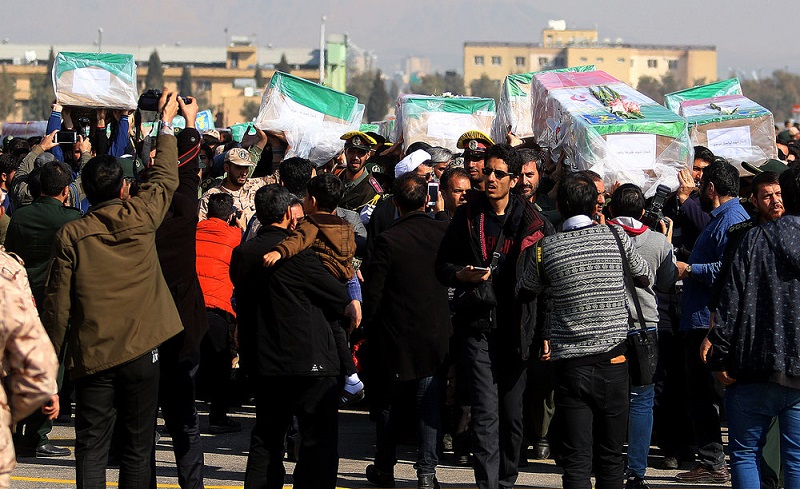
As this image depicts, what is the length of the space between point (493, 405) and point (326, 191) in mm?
1504

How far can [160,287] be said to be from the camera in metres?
6.51

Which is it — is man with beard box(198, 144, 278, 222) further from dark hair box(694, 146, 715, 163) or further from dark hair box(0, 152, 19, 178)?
dark hair box(694, 146, 715, 163)

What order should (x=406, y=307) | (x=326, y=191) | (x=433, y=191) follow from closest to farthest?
(x=326, y=191) < (x=406, y=307) < (x=433, y=191)

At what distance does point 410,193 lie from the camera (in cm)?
764

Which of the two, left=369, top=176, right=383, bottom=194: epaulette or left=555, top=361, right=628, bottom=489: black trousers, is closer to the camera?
left=555, top=361, right=628, bottom=489: black trousers

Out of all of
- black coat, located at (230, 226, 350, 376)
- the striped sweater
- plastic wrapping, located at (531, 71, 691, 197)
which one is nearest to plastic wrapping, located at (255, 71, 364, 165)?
plastic wrapping, located at (531, 71, 691, 197)

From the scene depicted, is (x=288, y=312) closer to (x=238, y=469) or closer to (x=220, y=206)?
(x=238, y=469)

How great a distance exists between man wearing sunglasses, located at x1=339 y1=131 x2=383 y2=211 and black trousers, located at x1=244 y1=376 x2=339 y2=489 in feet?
11.8

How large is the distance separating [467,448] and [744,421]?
2953 mm

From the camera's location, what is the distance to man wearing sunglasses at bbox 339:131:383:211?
33.6ft

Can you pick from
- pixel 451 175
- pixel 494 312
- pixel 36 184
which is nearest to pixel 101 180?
pixel 36 184

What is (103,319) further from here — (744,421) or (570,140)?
(570,140)

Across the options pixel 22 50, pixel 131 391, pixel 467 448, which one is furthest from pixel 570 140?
pixel 22 50

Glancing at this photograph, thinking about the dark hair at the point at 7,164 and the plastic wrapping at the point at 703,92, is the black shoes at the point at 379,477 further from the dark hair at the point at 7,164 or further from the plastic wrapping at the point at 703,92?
the plastic wrapping at the point at 703,92
